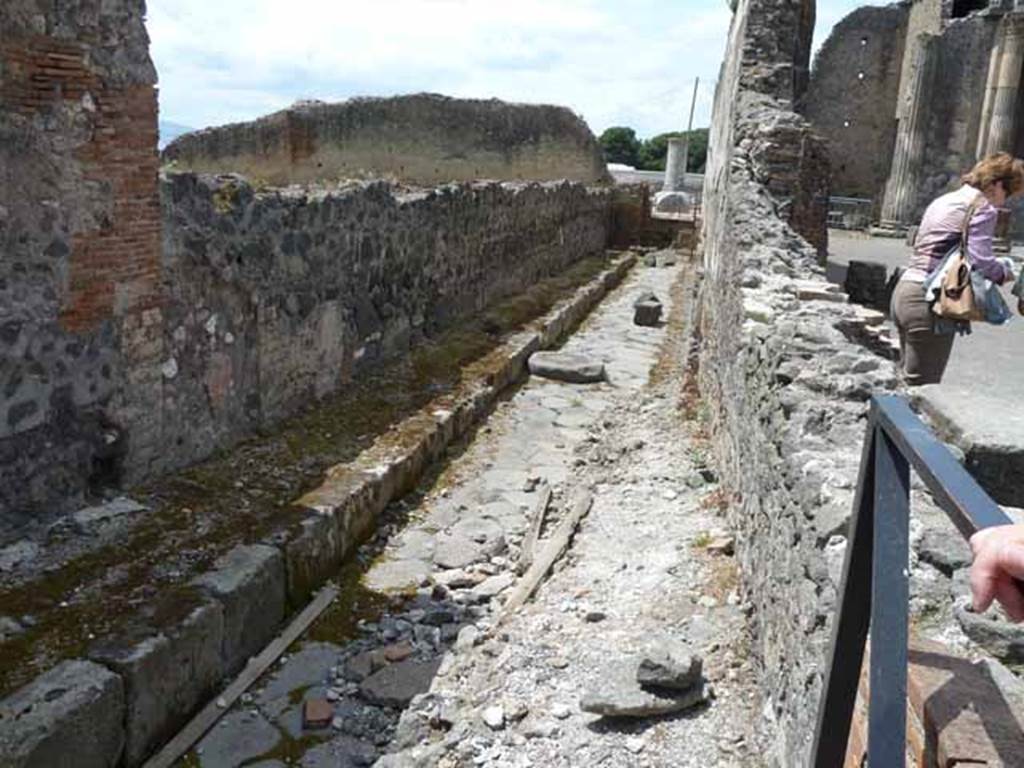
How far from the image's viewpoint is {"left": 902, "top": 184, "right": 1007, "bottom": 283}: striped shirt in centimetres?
477

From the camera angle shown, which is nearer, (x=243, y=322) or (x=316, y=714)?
(x=316, y=714)

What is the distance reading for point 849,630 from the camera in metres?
1.74

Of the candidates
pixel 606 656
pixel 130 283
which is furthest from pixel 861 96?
pixel 606 656

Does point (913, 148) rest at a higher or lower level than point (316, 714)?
higher

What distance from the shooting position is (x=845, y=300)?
5.25 m

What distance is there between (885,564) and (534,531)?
13.2ft

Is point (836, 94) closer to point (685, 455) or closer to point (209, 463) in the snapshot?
point (685, 455)

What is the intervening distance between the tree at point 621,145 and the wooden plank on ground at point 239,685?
55.2m

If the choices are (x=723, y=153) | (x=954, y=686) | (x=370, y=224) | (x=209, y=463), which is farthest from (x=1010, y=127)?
(x=954, y=686)

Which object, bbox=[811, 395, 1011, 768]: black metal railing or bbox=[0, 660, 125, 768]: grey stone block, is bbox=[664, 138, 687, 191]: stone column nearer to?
bbox=[0, 660, 125, 768]: grey stone block

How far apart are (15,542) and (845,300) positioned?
4.19 metres

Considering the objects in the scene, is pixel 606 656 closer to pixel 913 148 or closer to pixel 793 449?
pixel 793 449

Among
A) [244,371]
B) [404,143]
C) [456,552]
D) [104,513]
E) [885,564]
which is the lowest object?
[456,552]

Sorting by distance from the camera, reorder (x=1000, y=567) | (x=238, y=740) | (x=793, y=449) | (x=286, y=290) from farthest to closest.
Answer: (x=286, y=290) → (x=238, y=740) → (x=793, y=449) → (x=1000, y=567)
